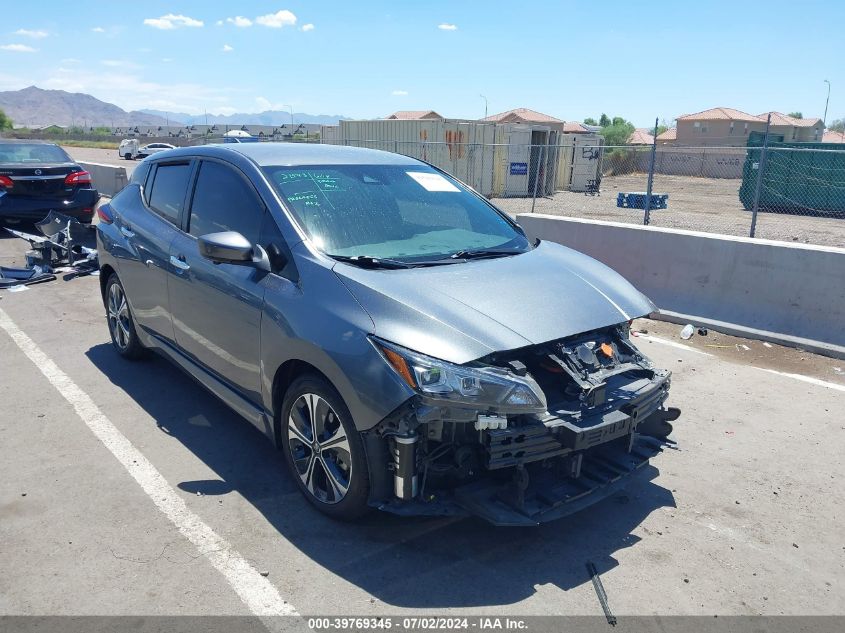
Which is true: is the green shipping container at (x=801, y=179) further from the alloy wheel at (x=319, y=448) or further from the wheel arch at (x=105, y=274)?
the alloy wheel at (x=319, y=448)

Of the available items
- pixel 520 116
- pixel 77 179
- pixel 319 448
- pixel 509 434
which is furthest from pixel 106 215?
pixel 520 116

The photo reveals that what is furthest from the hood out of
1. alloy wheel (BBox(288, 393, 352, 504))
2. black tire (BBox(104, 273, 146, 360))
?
black tire (BBox(104, 273, 146, 360))

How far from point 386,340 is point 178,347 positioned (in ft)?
7.54

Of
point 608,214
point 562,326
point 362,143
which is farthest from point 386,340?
point 362,143

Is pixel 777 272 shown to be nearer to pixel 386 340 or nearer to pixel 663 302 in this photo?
pixel 663 302

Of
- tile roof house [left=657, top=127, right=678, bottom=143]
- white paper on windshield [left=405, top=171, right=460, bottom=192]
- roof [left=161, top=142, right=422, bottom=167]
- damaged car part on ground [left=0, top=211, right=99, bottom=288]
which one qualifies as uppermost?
tile roof house [left=657, top=127, right=678, bottom=143]

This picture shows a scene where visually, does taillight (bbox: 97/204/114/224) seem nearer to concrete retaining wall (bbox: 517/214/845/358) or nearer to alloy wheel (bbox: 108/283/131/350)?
alloy wheel (bbox: 108/283/131/350)

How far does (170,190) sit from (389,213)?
180cm

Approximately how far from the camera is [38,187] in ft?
36.2

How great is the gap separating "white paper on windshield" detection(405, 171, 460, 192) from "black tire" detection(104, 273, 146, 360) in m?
2.62

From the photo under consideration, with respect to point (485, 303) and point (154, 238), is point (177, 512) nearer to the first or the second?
point (485, 303)

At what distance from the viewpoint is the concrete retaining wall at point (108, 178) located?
15880 mm

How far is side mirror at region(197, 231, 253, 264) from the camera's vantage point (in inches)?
139

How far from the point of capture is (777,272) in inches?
259
